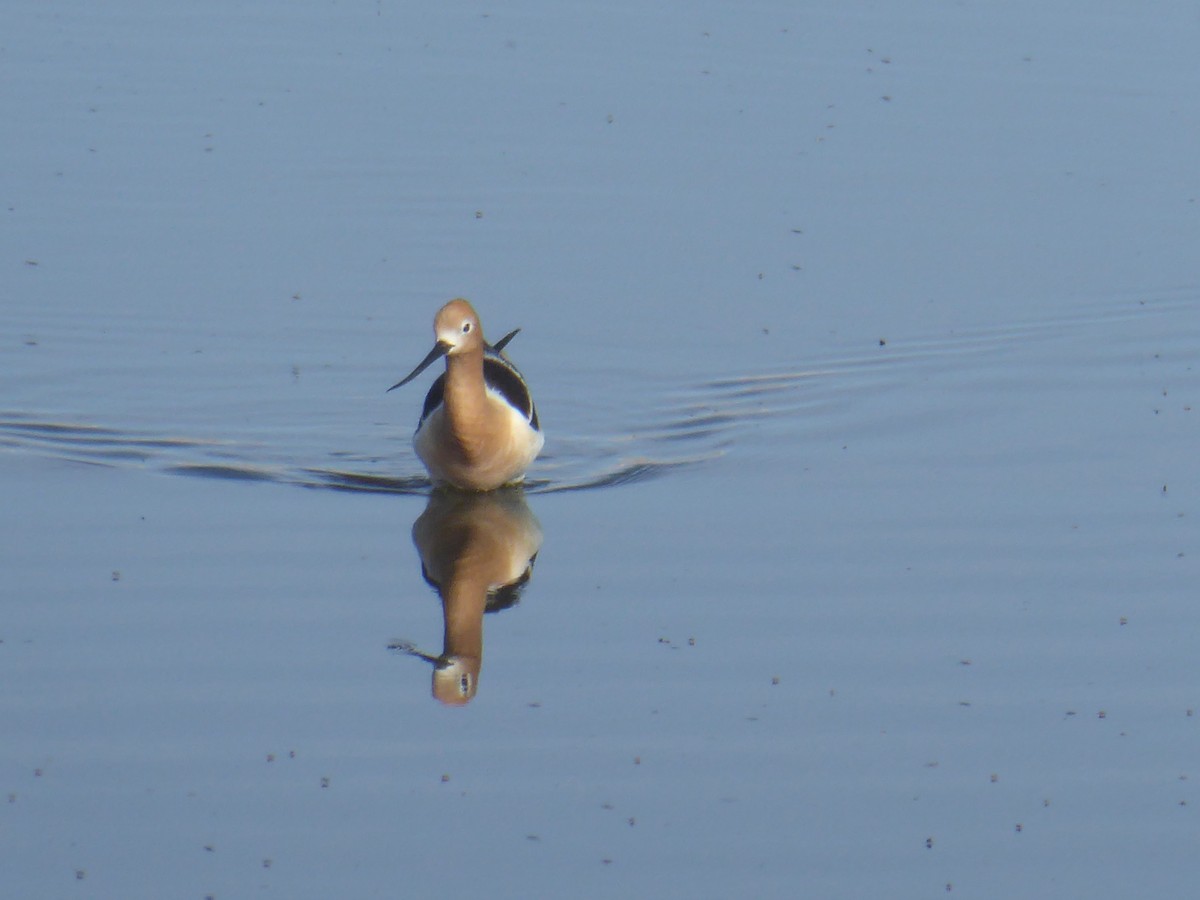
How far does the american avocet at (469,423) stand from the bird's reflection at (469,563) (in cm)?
16

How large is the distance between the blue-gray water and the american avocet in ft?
0.88

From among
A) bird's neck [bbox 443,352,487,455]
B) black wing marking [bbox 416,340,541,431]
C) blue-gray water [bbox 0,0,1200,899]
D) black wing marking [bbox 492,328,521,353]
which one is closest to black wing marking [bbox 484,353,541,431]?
black wing marking [bbox 416,340,541,431]

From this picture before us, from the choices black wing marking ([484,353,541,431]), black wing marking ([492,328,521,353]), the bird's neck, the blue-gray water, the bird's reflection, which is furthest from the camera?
black wing marking ([492,328,521,353])

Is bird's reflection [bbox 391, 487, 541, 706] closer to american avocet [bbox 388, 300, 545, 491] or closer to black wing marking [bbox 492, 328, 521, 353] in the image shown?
american avocet [bbox 388, 300, 545, 491]

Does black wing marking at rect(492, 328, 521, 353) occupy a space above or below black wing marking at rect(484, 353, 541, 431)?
above

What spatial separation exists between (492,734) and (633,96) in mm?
10437

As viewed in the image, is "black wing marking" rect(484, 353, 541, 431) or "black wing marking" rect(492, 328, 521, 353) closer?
"black wing marking" rect(484, 353, 541, 431)

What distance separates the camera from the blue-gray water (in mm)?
7383

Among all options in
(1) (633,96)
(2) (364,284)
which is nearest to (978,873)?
(2) (364,284)

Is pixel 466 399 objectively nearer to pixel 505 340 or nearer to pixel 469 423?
pixel 469 423

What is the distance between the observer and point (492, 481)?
1090 centimetres

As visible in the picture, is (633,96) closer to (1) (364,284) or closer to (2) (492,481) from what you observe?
(1) (364,284)

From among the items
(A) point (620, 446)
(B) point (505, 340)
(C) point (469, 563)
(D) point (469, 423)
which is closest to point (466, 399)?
(D) point (469, 423)

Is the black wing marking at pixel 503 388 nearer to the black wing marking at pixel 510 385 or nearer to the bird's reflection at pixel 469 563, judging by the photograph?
the black wing marking at pixel 510 385
